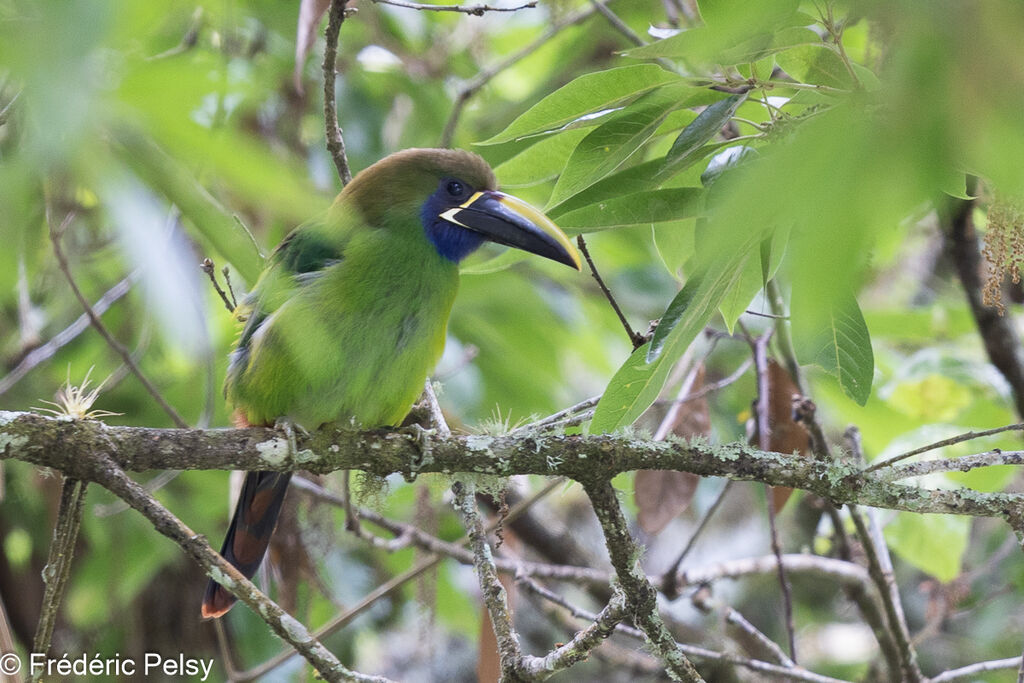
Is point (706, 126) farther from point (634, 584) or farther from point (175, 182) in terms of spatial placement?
point (175, 182)

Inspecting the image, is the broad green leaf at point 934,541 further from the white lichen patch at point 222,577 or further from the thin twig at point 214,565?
the white lichen patch at point 222,577

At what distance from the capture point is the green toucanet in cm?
237

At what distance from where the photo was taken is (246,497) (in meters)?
2.69

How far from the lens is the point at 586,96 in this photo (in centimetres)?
175

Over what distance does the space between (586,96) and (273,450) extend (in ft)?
2.78

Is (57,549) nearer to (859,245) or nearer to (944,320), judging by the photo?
(859,245)

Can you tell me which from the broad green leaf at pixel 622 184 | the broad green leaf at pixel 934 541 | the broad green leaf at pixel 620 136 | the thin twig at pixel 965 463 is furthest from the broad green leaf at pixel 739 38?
the broad green leaf at pixel 934 541

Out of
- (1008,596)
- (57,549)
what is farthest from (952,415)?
(57,549)

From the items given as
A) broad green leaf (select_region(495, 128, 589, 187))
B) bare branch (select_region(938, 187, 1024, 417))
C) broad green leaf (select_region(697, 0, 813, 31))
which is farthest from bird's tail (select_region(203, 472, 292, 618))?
bare branch (select_region(938, 187, 1024, 417))

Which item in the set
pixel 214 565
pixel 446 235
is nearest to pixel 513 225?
pixel 446 235

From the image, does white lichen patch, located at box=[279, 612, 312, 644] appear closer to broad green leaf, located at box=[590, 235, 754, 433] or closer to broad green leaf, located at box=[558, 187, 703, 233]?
broad green leaf, located at box=[590, 235, 754, 433]

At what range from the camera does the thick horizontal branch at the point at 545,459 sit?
1.68 meters

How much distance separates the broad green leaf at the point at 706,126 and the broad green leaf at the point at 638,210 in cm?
10

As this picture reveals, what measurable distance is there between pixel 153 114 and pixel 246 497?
2103 mm
